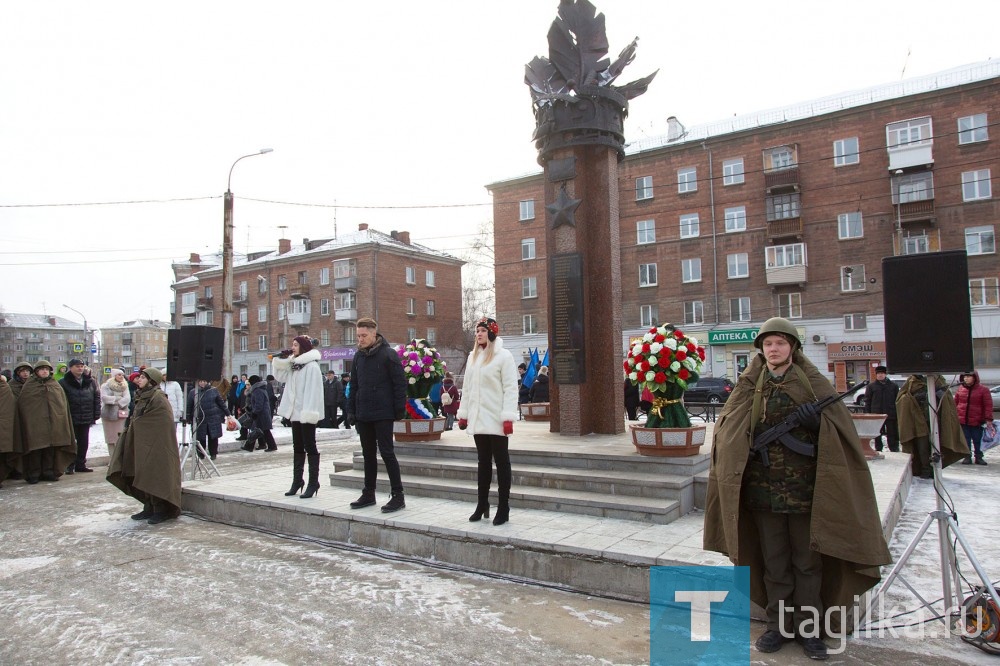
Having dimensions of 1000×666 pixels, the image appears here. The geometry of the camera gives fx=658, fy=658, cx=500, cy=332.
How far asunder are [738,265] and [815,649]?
114ft

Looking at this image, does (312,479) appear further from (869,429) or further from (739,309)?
(739,309)

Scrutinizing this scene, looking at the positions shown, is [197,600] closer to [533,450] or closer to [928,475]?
[533,450]

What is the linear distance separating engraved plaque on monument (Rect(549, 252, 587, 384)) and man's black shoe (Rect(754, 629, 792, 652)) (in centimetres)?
561

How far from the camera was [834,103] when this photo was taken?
1366 inches

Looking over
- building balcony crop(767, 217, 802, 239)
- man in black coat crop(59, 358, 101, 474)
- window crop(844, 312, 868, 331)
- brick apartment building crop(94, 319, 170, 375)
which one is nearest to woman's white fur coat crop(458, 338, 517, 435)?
man in black coat crop(59, 358, 101, 474)

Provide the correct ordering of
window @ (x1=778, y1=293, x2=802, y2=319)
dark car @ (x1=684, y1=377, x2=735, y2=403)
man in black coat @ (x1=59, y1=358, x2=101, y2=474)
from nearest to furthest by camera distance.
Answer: man in black coat @ (x1=59, y1=358, x2=101, y2=474)
dark car @ (x1=684, y1=377, x2=735, y2=403)
window @ (x1=778, y1=293, x2=802, y2=319)

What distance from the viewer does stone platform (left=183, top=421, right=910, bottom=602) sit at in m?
5.15

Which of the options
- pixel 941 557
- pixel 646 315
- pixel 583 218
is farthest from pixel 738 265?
pixel 941 557

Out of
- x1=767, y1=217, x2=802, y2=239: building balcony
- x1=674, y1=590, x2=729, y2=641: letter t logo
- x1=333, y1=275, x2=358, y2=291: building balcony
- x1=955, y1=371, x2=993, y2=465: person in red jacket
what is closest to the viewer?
x1=674, y1=590, x2=729, y2=641: letter t logo

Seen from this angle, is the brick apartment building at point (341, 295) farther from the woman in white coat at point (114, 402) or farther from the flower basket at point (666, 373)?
the flower basket at point (666, 373)

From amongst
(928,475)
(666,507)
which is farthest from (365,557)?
(928,475)

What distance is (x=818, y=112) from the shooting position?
34.6m

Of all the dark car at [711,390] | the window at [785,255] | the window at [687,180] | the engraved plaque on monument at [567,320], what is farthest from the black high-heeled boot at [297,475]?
the window at [687,180]

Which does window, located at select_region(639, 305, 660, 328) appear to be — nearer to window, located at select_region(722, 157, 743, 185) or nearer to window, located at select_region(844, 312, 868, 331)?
window, located at select_region(722, 157, 743, 185)
